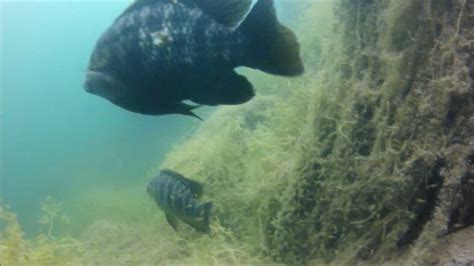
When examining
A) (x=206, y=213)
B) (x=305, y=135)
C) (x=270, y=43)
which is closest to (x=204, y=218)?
(x=206, y=213)

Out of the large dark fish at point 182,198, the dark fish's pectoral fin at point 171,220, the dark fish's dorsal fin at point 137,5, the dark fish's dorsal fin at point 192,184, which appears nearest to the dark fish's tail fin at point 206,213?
the large dark fish at point 182,198

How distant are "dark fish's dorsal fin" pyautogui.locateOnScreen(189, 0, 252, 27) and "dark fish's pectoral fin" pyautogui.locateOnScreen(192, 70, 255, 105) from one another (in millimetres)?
240

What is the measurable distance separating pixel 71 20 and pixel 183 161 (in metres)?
52.2

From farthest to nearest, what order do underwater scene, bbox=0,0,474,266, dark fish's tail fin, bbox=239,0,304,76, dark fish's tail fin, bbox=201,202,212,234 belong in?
1. dark fish's tail fin, bbox=201,202,212,234
2. underwater scene, bbox=0,0,474,266
3. dark fish's tail fin, bbox=239,0,304,76

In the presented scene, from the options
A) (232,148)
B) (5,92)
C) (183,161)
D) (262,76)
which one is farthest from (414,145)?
(5,92)

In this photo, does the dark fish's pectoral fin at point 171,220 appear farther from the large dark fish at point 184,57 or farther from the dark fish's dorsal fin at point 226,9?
the dark fish's dorsal fin at point 226,9

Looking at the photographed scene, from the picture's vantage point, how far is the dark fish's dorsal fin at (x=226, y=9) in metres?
1.99

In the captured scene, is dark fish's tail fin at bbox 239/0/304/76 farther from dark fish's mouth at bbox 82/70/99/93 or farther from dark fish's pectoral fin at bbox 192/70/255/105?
dark fish's mouth at bbox 82/70/99/93

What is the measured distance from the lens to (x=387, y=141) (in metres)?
3.20

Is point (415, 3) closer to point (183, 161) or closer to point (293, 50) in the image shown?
point (293, 50)

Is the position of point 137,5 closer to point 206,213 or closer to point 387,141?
point 387,141

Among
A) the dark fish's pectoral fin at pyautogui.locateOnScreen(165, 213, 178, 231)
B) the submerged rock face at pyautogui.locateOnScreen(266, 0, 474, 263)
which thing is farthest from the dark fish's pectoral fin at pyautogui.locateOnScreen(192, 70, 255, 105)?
the dark fish's pectoral fin at pyautogui.locateOnScreen(165, 213, 178, 231)

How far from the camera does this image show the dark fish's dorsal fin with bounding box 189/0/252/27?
1987 mm

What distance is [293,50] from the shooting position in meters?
1.89
